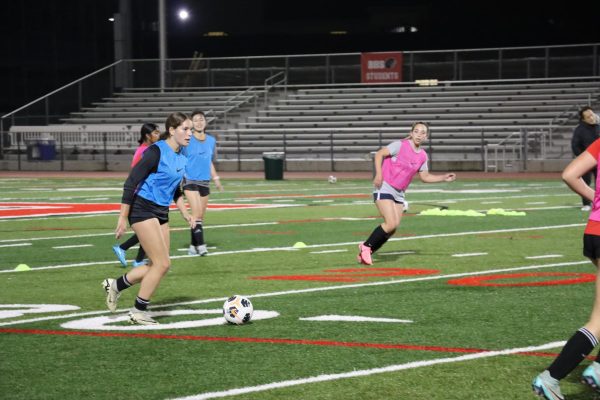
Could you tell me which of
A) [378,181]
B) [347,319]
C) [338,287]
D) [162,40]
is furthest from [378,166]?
[162,40]

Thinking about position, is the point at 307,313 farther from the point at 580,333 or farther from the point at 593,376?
the point at 580,333

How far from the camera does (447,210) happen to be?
71.5 ft

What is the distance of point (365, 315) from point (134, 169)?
230 centimetres

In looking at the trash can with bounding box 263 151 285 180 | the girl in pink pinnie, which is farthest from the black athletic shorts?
the trash can with bounding box 263 151 285 180

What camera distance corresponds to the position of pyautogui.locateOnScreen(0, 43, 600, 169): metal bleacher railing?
43.3 meters

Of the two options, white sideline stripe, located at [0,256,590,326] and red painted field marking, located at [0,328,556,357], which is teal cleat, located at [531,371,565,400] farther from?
white sideline stripe, located at [0,256,590,326]

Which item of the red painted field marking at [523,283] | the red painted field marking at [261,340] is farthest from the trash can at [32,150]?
the red painted field marking at [261,340]

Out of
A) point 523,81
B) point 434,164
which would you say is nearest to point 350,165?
point 434,164

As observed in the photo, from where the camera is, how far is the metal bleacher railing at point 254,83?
43.3 meters

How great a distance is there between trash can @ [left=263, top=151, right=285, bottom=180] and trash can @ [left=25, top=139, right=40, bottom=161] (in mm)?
12487

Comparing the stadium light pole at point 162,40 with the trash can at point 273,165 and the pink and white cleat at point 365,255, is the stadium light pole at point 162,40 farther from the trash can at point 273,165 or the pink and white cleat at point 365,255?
the pink and white cleat at point 365,255

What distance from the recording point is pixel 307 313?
387 inches

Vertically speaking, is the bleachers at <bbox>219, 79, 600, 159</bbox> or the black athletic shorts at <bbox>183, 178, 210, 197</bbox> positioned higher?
the bleachers at <bbox>219, 79, 600, 159</bbox>

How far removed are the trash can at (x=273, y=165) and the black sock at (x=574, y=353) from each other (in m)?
30.0
